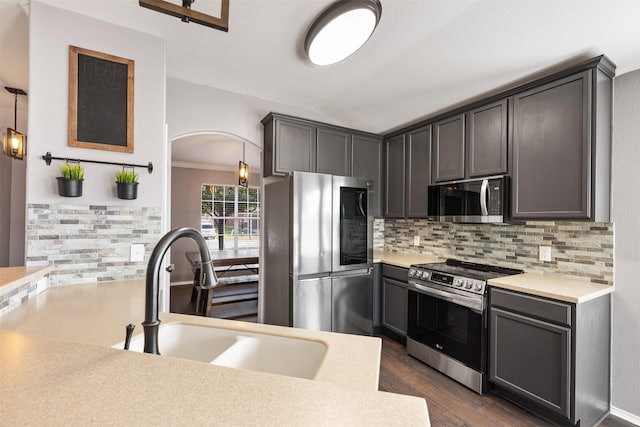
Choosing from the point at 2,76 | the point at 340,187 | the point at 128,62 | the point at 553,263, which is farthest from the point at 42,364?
the point at 2,76

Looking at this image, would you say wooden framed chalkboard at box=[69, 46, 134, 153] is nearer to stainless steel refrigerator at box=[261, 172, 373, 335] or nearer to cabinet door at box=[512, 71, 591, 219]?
stainless steel refrigerator at box=[261, 172, 373, 335]

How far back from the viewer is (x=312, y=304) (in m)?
2.73

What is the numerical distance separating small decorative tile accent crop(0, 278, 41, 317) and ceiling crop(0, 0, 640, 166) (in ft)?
5.67

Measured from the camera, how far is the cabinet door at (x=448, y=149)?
107 inches

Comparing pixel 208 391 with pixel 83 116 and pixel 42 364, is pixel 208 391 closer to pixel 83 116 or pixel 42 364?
pixel 42 364

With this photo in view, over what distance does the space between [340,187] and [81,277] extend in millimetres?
2168

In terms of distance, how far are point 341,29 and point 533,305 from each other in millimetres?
2215

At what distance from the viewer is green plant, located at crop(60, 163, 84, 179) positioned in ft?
5.65

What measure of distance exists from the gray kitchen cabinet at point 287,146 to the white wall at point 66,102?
110 centimetres

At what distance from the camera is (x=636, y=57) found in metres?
1.88

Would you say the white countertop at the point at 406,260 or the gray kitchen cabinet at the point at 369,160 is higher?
the gray kitchen cabinet at the point at 369,160

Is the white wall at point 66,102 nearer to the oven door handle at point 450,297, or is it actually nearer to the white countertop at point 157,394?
the white countertop at point 157,394

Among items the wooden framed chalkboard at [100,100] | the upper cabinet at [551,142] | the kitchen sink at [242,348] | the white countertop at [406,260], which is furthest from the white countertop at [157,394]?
the white countertop at [406,260]

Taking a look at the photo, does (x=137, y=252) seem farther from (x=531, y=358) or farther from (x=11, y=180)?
(x=11, y=180)
